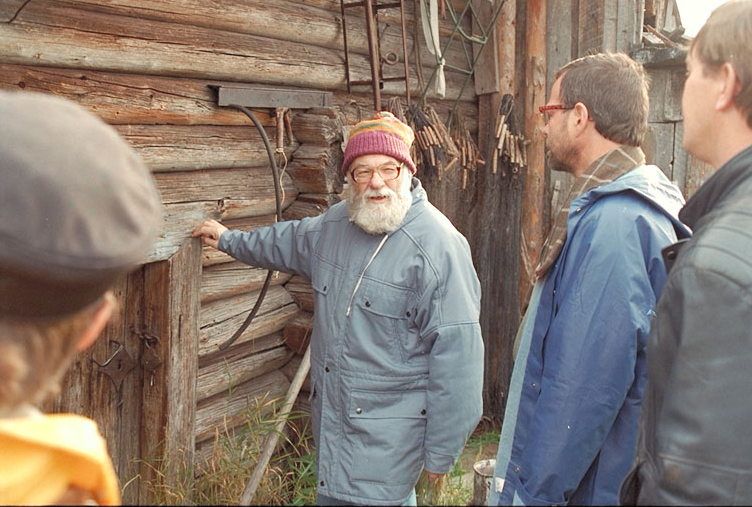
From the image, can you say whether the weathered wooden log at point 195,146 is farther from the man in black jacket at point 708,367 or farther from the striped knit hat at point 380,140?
the man in black jacket at point 708,367

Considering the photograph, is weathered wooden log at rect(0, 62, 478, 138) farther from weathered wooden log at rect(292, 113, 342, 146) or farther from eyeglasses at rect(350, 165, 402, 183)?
eyeglasses at rect(350, 165, 402, 183)

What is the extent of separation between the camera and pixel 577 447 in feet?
8.06

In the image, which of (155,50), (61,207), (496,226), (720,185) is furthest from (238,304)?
(61,207)

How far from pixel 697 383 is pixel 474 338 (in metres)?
1.53

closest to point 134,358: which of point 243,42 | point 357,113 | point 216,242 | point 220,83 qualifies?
point 216,242

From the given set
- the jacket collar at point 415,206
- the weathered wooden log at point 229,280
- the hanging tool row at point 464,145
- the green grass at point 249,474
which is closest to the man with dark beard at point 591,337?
the jacket collar at point 415,206

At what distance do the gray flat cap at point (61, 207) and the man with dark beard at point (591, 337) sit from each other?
1740 millimetres

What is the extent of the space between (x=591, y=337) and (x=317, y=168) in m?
2.15

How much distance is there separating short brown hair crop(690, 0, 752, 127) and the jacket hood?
74 centimetres

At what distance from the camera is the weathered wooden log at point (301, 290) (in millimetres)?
4551

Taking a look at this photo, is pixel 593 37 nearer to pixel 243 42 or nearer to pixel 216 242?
pixel 243 42

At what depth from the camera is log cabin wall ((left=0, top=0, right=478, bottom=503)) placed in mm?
3100

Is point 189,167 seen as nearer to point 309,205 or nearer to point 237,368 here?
point 309,205

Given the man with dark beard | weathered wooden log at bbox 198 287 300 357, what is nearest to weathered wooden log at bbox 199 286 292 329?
weathered wooden log at bbox 198 287 300 357
